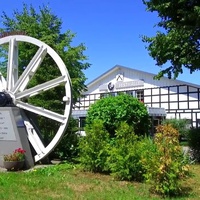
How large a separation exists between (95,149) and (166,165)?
11.0ft

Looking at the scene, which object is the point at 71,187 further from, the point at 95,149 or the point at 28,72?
the point at 28,72

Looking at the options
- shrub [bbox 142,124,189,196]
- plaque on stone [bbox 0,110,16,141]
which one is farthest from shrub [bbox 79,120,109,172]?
shrub [bbox 142,124,189,196]

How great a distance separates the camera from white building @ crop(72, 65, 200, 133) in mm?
30656

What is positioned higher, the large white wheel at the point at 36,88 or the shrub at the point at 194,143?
the large white wheel at the point at 36,88

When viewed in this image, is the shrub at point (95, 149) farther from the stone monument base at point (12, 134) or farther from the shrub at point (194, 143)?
the shrub at point (194, 143)

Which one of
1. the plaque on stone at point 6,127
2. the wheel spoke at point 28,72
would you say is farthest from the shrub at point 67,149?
the wheel spoke at point 28,72

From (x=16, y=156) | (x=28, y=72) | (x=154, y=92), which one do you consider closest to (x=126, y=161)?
(x=16, y=156)

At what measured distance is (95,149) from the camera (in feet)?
34.7

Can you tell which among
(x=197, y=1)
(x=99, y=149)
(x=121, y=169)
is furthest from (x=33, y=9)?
(x=121, y=169)

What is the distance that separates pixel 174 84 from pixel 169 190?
84.5ft

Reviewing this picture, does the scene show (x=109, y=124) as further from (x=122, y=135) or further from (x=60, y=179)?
(x=60, y=179)

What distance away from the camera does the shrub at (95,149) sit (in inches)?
409

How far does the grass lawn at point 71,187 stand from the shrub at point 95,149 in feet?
1.02

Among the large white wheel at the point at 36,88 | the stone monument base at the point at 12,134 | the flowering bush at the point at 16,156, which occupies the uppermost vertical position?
the large white wheel at the point at 36,88
